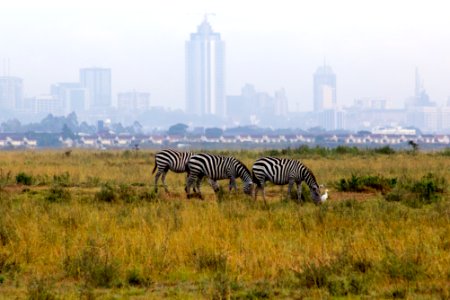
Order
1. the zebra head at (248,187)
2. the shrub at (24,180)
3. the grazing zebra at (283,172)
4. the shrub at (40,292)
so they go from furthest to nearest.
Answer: the shrub at (24,180) < the zebra head at (248,187) < the grazing zebra at (283,172) < the shrub at (40,292)

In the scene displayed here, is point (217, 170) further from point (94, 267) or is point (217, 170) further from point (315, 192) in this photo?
point (94, 267)

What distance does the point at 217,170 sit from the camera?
877 inches

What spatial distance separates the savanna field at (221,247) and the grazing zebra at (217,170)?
31.1 inches

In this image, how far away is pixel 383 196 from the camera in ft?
73.8

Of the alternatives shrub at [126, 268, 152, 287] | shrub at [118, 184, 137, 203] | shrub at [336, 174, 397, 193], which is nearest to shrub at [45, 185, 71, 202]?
shrub at [118, 184, 137, 203]

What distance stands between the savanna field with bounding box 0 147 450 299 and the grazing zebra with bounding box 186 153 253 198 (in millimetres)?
790

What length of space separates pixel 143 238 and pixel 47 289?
3549 millimetres

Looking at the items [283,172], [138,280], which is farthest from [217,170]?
[138,280]

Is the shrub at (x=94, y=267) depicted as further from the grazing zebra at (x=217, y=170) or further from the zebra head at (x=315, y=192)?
the grazing zebra at (x=217, y=170)

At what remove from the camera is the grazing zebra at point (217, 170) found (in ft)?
72.2

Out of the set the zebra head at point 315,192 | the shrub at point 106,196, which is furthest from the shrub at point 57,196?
the zebra head at point 315,192

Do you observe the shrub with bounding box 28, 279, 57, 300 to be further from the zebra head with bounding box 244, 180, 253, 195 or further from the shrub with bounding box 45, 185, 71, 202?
the zebra head with bounding box 244, 180, 253, 195

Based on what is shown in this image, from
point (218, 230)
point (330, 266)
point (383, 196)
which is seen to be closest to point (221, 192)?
point (383, 196)

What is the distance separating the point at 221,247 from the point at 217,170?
889cm
